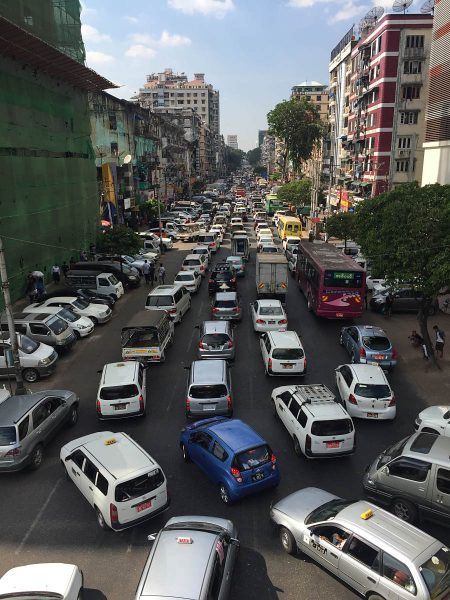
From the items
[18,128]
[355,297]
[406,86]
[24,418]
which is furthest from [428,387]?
[406,86]

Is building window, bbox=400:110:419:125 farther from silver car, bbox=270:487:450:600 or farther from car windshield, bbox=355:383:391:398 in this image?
silver car, bbox=270:487:450:600

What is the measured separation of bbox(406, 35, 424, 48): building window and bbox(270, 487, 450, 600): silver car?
165 feet

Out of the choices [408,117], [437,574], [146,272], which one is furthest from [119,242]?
[408,117]

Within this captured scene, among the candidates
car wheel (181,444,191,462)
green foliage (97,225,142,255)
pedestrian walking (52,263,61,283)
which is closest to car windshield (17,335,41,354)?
car wheel (181,444,191,462)

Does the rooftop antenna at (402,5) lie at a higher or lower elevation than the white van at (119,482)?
higher

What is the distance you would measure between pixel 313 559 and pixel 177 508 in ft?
10.7

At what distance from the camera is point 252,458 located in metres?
10.8

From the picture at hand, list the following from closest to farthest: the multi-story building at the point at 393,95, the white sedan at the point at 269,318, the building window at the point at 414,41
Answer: the white sedan at the point at 269,318 < the building window at the point at 414,41 < the multi-story building at the point at 393,95

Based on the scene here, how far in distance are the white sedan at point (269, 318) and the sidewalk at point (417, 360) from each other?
→ 535cm

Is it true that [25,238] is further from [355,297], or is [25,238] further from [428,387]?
[428,387]

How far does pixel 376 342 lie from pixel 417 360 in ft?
8.92

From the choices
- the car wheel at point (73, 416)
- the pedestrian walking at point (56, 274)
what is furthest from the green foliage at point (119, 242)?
the car wheel at point (73, 416)

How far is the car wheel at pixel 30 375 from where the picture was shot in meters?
18.1

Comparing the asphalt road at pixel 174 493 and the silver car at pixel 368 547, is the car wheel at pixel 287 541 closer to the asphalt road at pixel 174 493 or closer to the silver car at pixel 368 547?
the silver car at pixel 368 547
